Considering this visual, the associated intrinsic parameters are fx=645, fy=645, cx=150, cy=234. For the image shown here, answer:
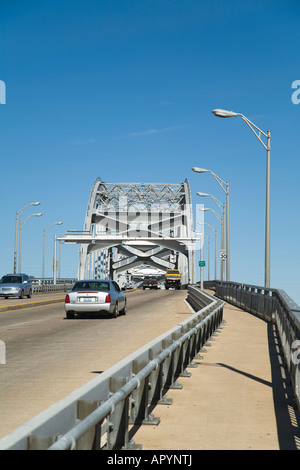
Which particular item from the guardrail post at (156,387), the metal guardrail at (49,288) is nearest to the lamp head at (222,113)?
the guardrail post at (156,387)

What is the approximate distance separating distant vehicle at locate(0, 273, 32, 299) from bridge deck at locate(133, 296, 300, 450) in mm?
31708

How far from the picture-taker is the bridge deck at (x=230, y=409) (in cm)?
651

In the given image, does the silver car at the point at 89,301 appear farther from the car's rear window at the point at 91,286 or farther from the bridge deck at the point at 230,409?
the bridge deck at the point at 230,409

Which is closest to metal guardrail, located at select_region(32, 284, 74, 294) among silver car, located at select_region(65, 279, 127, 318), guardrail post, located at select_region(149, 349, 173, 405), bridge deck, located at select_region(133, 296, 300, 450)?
silver car, located at select_region(65, 279, 127, 318)

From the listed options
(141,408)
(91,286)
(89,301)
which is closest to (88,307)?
(89,301)

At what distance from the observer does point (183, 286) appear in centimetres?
10194

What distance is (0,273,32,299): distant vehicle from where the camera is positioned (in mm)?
43812

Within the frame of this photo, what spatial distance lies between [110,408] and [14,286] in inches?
1560

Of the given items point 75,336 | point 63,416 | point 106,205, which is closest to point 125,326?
point 75,336

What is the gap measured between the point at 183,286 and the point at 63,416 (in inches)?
3842

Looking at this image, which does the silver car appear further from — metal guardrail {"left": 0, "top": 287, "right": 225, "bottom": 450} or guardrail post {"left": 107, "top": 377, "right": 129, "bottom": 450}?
guardrail post {"left": 107, "top": 377, "right": 129, "bottom": 450}

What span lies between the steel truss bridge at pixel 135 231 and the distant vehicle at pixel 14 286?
41533 mm

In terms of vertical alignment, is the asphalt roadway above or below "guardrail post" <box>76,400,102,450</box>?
below

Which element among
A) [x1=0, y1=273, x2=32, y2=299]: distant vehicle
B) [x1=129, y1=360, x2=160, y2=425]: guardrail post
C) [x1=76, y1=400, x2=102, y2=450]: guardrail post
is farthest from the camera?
[x1=0, y1=273, x2=32, y2=299]: distant vehicle
